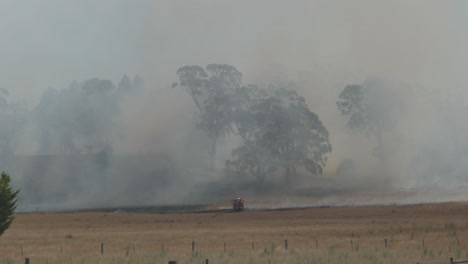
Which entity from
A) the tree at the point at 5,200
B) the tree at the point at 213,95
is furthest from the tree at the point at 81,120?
the tree at the point at 5,200

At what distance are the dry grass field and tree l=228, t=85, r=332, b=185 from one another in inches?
1339

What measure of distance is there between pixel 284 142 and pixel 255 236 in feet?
211

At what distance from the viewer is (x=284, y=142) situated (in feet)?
388

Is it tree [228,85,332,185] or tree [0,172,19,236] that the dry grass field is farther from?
tree [228,85,332,185]

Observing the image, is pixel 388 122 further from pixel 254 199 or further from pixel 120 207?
pixel 120 207

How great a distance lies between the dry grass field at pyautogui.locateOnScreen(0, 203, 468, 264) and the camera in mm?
39125

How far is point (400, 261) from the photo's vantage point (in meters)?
34.9

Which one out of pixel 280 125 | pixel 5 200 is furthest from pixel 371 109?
pixel 5 200

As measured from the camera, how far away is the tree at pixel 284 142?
117562mm

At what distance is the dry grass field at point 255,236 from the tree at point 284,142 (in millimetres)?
34006

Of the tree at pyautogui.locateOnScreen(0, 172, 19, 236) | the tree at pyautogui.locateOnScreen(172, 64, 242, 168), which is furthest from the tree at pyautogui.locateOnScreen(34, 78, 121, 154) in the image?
the tree at pyautogui.locateOnScreen(0, 172, 19, 236)

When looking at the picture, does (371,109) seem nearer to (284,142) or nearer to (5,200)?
(284,142)

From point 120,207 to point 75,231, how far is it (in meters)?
37.0

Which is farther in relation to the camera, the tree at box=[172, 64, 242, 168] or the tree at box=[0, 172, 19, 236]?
the tree at box=[172, 64, 242, 168]
